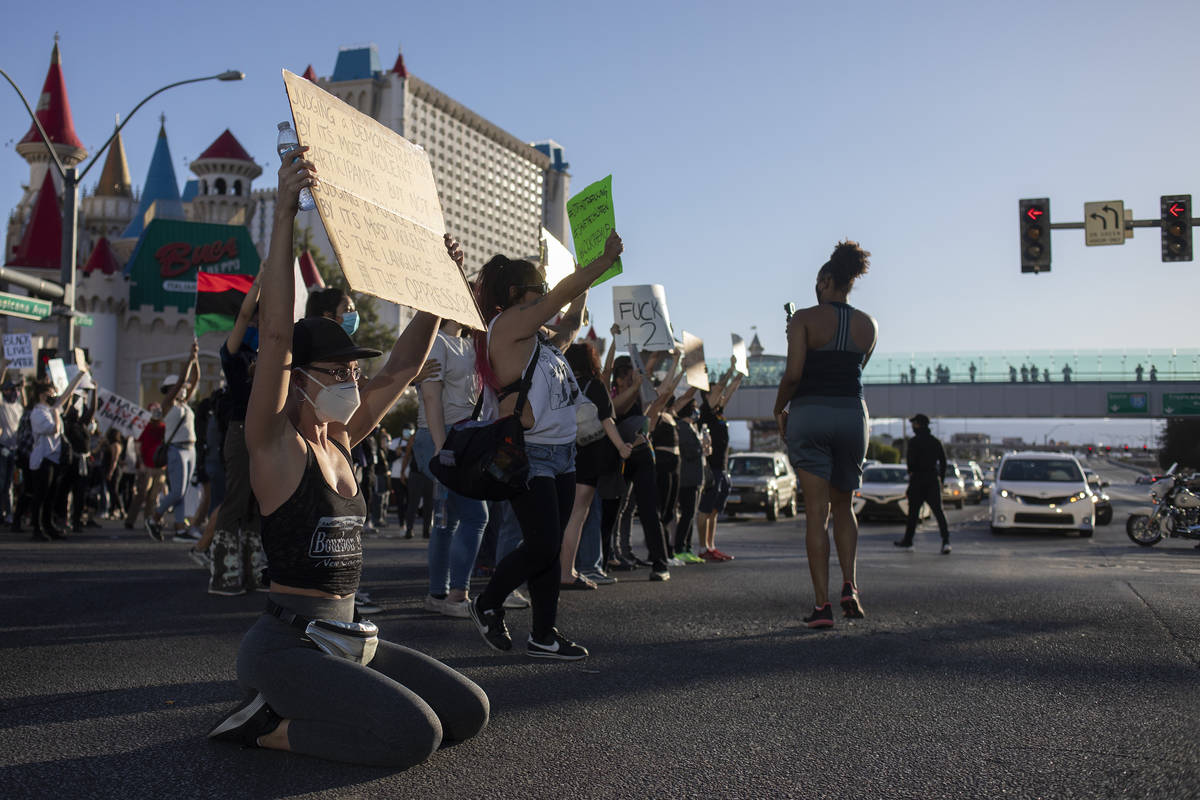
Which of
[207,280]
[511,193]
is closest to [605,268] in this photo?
[207,280]

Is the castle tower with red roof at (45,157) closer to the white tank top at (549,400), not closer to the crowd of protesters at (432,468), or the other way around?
the crowd of protesters at (432,468)

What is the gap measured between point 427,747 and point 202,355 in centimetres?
7577

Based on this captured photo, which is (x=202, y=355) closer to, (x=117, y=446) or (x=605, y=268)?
(x=117, y=446)

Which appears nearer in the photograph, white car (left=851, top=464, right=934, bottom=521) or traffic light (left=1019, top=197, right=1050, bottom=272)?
traffic light (left=1019, top=197, right=1050, bottom=272)

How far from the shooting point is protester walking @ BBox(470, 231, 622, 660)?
191 inches

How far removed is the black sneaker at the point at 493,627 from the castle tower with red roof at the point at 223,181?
328 ft

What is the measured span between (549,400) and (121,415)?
1738cm

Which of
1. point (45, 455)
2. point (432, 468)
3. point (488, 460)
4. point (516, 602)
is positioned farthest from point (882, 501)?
point (488, 460)

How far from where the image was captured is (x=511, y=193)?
568ft

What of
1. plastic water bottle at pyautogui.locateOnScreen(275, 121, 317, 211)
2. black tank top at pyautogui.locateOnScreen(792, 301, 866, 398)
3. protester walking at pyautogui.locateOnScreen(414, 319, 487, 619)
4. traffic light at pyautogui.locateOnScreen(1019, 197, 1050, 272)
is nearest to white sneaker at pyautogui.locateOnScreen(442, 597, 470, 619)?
protester walking at pyautogui.locateOnScreen(414, 319, 487, 619)

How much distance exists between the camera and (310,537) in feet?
10.8

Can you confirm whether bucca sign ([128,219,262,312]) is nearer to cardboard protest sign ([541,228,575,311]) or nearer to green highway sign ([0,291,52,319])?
green highway sign ([0,291,52,319])

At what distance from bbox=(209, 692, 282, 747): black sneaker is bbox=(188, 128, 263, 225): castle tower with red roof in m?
101

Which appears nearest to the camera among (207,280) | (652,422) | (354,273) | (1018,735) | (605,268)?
(354,273)
